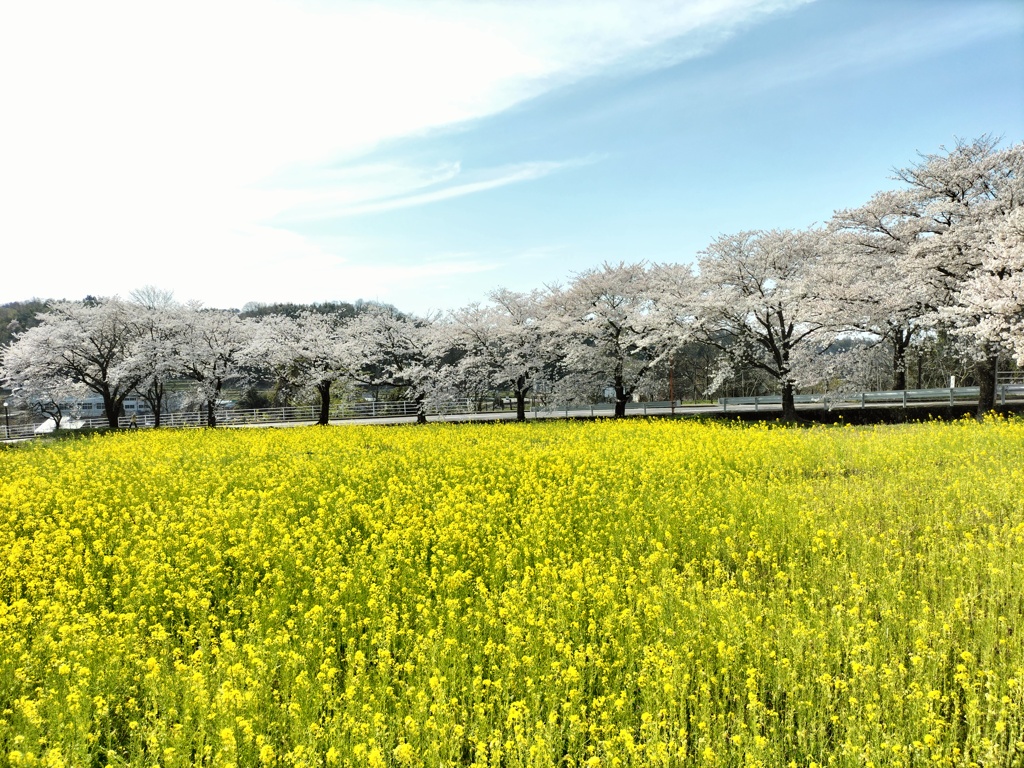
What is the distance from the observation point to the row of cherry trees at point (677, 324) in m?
22.8

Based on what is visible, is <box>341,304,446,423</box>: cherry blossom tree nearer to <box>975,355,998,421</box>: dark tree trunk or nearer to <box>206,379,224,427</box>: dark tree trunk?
<box>206,379,224,427</box>: dark tree trunk

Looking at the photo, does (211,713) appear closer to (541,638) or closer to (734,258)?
(541,638)

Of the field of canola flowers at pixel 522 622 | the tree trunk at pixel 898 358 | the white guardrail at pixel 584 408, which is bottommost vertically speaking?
the field of canola flowers at pixel 522 622

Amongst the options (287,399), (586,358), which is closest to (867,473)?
(586,358)

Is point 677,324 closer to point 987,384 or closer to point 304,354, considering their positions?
point 987,384

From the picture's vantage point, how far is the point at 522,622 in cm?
481

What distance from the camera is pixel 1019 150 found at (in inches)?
889

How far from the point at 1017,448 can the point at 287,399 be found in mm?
50691

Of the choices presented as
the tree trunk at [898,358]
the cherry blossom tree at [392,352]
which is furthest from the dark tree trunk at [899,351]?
the cherry blossom tree at [392,352]

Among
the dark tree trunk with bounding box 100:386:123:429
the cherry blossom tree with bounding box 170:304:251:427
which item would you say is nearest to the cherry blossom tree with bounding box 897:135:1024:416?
the cherry blossom tree with bounding box 170:304:251:427

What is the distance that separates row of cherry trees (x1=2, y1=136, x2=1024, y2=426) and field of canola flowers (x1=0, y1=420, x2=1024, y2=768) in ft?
50.7

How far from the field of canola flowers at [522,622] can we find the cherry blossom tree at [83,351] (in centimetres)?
3159

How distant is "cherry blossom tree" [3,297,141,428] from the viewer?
35969 mm

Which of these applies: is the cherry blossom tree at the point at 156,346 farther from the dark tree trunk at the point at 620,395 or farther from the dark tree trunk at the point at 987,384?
the dark tree trunk at the point at 987,384
